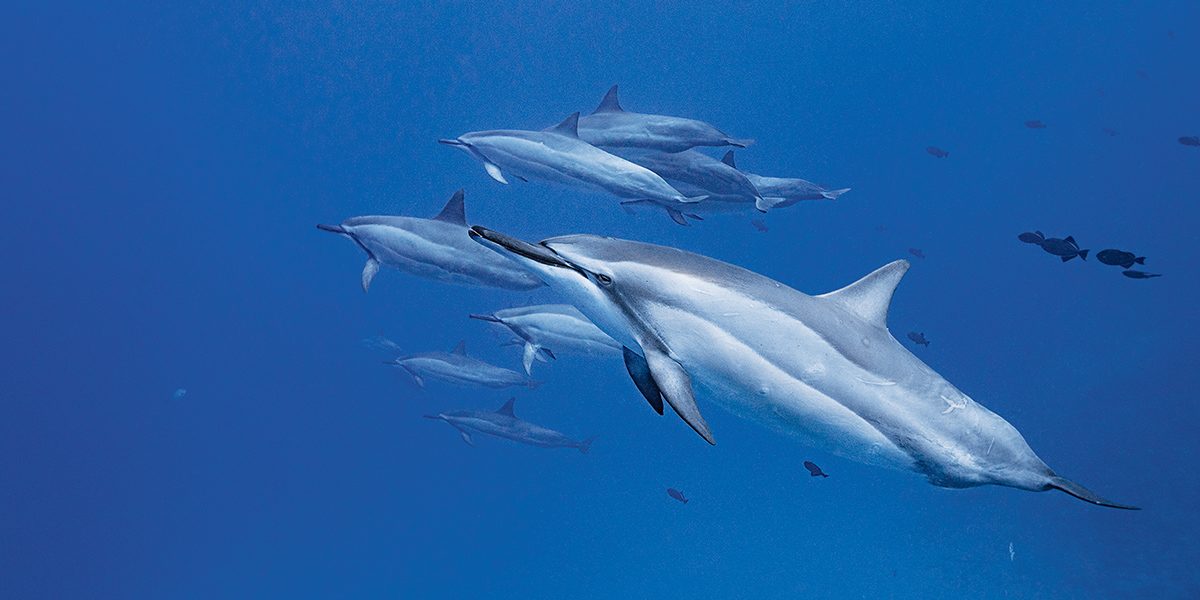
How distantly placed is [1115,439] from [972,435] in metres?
21.9

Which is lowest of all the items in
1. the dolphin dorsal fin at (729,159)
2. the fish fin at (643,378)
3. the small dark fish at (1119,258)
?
the small dark fish at (1119,258)

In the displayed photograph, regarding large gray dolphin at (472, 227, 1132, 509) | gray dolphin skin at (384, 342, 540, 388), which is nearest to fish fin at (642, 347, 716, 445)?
large gray dolphin at (472, 227, 1132, 509)

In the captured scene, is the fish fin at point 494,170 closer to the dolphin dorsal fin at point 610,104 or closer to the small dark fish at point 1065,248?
the dolphin dorsal fin at point 610,104

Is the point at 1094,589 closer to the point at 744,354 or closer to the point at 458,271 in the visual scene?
the point at 458,271

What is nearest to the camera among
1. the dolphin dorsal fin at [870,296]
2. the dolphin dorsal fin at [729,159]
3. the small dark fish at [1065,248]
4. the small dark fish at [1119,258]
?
the dolphin dorsal fin at [870,296]

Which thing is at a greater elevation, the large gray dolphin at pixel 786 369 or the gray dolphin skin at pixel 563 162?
the gray dolphin skin at pixel 563 162

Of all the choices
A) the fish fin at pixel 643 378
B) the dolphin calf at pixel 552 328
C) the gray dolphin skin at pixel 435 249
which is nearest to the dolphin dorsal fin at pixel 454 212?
the gray dolphin skin at pixel 435 249

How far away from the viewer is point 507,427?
973 cm

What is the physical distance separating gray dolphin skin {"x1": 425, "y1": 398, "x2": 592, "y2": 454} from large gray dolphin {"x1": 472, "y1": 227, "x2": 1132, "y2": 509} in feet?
25.1

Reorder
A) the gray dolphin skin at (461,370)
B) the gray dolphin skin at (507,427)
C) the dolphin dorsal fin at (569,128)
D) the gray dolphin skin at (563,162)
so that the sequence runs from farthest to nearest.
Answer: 1. the gray dolphin skin at (507,427)
2. the gray dolphin skin at (461,370)
3. the dolphin dorsal fin at (569,128)
4. the gray dolphin skin at (563,162)

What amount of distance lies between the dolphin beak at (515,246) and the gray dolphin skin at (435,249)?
10.8ft

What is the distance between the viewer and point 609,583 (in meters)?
24.6

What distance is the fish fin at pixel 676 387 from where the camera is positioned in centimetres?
193

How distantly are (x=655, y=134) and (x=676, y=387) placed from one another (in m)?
3.89
